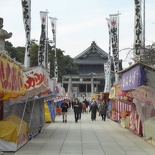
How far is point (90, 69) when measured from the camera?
9362cm

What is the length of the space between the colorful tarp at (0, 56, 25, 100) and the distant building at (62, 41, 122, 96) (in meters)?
74.8

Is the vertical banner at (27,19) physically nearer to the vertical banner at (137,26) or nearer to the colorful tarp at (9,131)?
the vertical banner at (137,26)

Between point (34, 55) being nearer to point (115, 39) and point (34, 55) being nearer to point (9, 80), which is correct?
point (115, 39)

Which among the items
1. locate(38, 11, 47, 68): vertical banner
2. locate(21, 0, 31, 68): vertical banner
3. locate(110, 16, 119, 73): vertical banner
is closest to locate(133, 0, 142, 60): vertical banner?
locate(21, 0, 31, 68): vertical banner

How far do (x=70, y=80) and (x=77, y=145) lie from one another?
223ft

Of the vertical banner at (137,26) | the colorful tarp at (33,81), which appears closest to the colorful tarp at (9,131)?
the colorful tarp at (33,81)

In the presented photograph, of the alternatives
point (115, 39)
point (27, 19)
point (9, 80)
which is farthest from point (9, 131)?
point (115, 39)

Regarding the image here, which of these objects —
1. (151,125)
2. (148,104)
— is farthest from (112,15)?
(151,125)

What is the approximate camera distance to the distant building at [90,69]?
86062 mm

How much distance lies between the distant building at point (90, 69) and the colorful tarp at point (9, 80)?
246 feet

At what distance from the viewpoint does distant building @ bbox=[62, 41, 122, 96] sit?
86062 millimetres

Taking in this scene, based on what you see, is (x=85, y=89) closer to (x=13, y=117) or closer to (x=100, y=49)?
(x=100, y=49)

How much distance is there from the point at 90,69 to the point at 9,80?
→ 84749 mm

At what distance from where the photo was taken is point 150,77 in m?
11.6
